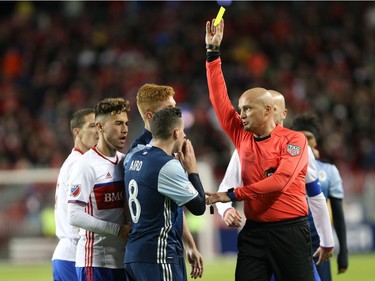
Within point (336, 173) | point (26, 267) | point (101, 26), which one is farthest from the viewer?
point (101, 26)

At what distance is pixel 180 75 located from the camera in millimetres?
22047

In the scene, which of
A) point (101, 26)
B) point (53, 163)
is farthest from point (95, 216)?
point (101, 26)

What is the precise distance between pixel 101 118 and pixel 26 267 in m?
10.4

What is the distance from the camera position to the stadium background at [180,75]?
58.6 ft

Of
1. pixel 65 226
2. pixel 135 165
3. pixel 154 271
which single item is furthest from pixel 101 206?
pixel 65 226

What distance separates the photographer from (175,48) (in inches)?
904

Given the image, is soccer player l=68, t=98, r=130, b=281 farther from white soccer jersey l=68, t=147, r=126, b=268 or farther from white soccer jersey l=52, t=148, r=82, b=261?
white soccer jersey l=52, t=148, r=82, b=261

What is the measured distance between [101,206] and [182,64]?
16.0 meters

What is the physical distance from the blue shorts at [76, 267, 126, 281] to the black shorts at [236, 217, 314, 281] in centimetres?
90

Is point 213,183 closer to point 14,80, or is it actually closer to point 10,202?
point 10,202

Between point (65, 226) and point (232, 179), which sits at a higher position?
point (232, 179)

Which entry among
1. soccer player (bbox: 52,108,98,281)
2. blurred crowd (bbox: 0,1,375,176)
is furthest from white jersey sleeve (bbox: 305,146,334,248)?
blurred crowd (bbox: 0,1,375,176)

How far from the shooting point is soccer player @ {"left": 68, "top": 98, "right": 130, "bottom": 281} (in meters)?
6.49

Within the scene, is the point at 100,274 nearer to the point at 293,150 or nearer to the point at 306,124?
the point at 293,150
